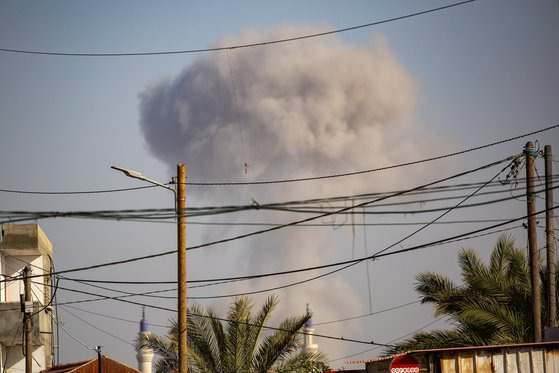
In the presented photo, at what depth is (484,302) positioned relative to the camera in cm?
3059

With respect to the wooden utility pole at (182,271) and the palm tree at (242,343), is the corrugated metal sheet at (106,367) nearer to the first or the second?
the palm tree at (242,343)

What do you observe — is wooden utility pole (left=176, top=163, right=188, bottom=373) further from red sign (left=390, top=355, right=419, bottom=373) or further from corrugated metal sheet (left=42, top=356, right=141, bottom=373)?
corrugated metal sheet (left=42, top=356, right=141, bottom=373)

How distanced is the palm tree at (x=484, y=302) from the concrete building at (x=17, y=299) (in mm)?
17740

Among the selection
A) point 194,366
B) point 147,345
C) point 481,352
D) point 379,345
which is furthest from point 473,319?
point 147,345

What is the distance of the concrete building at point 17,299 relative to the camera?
43.4 metres

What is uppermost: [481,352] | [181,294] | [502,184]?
[502,184]

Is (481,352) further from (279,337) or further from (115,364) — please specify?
(115,364)

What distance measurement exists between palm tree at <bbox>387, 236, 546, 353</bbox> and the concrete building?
17740mm

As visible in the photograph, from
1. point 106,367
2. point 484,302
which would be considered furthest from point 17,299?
point 484,302

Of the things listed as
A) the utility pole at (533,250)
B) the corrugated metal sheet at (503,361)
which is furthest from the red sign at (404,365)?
the utility pole at (533,250)

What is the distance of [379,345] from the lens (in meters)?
31.0

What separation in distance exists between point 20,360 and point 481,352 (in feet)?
90.6

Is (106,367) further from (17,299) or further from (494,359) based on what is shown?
(494,359)

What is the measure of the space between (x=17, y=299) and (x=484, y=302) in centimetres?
2622
